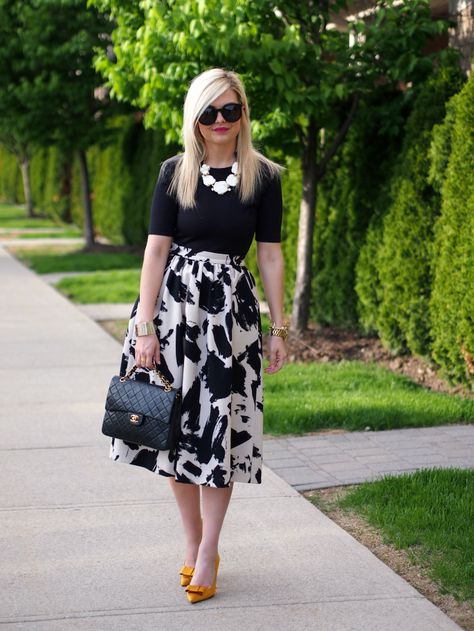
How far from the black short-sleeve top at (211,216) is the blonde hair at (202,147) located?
0.10ft

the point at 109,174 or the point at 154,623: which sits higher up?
the point at 109,174

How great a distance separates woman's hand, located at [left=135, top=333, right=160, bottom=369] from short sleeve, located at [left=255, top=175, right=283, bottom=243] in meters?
0.57

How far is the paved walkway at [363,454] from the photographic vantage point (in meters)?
5.26

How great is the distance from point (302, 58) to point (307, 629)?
212 inches

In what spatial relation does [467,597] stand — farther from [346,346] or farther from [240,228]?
[346,346]

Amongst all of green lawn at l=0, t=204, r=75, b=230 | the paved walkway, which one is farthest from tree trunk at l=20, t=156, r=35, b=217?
the paved walkway

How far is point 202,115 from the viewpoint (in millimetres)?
3631

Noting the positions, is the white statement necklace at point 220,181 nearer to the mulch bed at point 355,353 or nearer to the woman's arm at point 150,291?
the woman's arm at point 150,291

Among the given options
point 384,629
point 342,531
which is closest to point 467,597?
point 384,629

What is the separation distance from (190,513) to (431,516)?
117 centimetres

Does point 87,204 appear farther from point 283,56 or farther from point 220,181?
point 220,181

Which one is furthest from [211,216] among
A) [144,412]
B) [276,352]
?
[144,412]

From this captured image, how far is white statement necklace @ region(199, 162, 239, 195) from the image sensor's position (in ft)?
12.1

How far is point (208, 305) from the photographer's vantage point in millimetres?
3699
